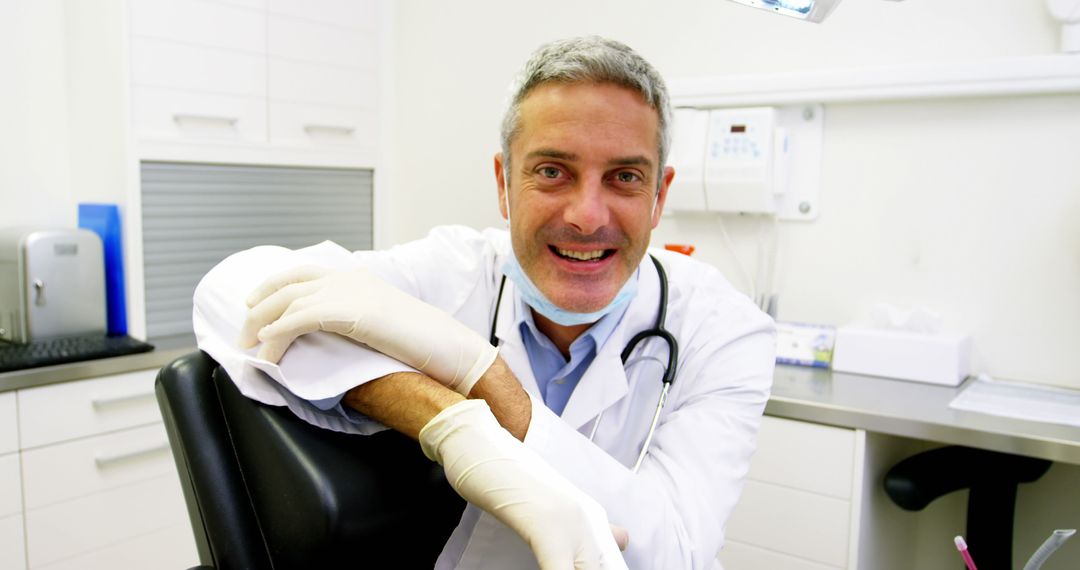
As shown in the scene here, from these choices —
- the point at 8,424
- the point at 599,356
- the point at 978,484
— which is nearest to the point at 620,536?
the point at 599,356

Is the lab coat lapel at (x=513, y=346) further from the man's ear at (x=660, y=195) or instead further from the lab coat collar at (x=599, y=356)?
the man's ear at (x=660, y=195)

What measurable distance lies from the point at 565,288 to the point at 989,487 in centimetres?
113

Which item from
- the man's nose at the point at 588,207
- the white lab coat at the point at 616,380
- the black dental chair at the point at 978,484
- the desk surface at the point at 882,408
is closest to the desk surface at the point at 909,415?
the desk surface at the point at 882,408

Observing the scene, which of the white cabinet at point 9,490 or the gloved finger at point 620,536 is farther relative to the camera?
the white cabinet at point 9,490

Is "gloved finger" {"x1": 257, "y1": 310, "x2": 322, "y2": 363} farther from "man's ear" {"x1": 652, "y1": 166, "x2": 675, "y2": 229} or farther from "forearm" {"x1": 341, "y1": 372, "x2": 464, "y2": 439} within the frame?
"man's ear" {"x1": 652, "y1": 166, "x2": 675, "y2": 229}

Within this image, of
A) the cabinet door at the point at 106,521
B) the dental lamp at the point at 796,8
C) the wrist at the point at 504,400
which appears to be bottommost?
the cabinet door at the point at 106,521

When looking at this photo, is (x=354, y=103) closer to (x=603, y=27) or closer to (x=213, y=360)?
(x=603, y=27)

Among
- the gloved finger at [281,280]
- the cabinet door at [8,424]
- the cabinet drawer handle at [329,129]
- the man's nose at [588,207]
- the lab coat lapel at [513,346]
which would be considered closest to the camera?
the gloved finger at [281,280]

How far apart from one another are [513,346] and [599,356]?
0.14 metres

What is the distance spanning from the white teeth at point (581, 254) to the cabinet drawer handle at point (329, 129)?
1.57 m

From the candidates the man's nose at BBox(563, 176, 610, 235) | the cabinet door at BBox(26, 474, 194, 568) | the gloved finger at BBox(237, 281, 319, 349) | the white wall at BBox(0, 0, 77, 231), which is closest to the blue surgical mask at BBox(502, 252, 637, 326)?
the man's nose at BBox(563, 176, 610, 235)

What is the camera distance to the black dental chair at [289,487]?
2.40 ft

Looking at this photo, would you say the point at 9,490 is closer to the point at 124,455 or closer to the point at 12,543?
the point at 12,543

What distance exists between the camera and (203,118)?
2176 millimetres
